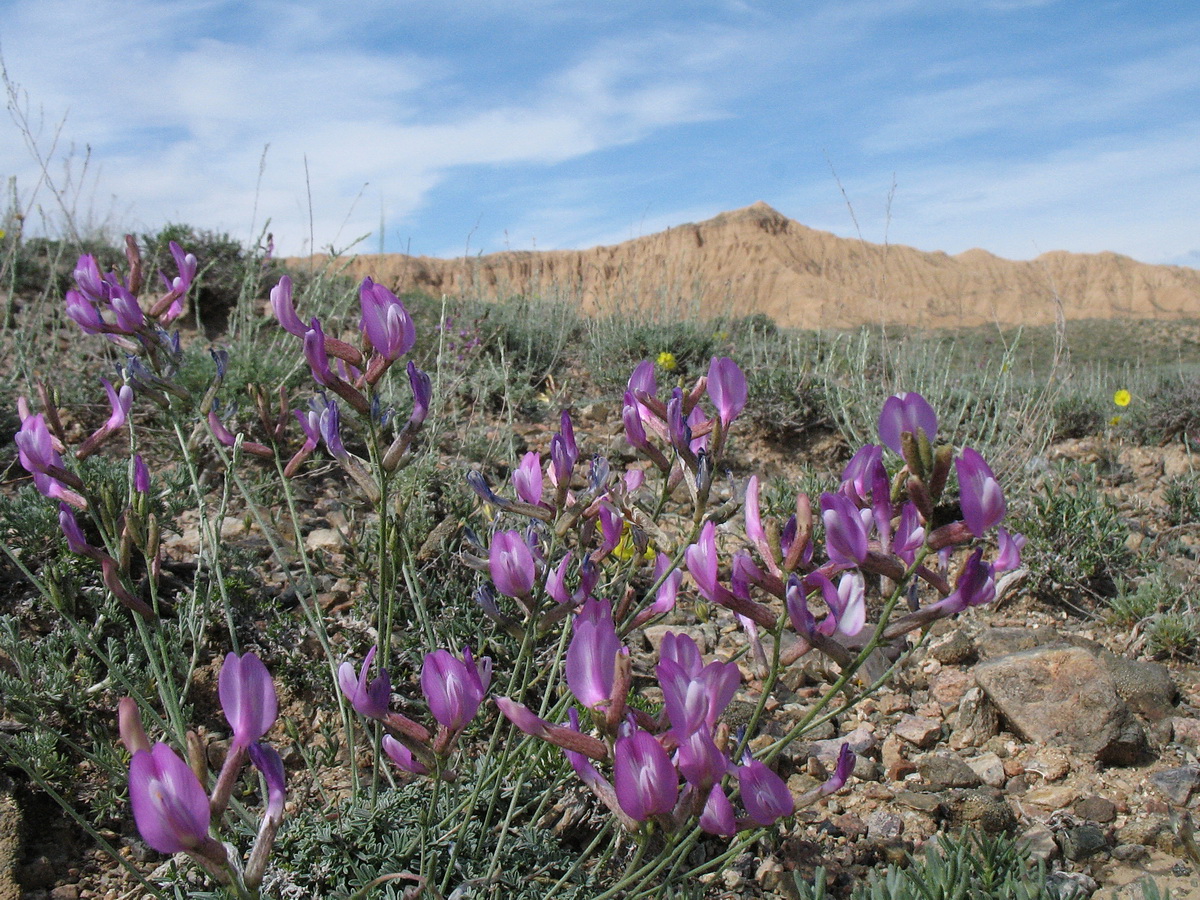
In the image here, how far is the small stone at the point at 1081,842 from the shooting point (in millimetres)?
1903

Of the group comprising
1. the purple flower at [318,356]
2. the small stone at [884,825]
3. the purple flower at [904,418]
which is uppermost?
the purple flower at [318,356]

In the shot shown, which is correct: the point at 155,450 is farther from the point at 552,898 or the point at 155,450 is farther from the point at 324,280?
the point at 552,898

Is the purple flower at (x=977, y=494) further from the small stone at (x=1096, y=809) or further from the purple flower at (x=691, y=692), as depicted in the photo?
the small stone at (x=1096, y=809)

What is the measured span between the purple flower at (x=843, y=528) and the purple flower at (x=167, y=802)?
75cm

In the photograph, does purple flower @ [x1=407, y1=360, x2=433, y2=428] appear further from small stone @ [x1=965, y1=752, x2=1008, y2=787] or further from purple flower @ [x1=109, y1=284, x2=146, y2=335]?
small stone @ [x1=965, y1=752, x2=1008, y2=787]

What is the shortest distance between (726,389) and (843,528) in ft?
1.35

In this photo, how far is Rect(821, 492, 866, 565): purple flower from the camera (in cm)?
94

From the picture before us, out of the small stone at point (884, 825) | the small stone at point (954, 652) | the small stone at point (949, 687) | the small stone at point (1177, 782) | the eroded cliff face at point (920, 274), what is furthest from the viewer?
the eroded cliff face at point (920, 274)

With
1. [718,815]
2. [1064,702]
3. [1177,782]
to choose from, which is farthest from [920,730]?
[718,815]

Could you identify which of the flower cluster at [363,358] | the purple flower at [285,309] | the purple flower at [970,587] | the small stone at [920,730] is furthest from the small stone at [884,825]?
the purple flower at [285,309]

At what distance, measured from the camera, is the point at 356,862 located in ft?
5.16

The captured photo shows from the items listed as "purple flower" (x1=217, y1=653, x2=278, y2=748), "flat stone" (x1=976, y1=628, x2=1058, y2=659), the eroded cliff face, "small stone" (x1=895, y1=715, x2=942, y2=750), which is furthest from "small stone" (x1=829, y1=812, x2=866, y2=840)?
the eroded cliff face

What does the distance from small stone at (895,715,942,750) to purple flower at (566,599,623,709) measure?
5.96 feet

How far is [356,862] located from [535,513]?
2.81 ft
